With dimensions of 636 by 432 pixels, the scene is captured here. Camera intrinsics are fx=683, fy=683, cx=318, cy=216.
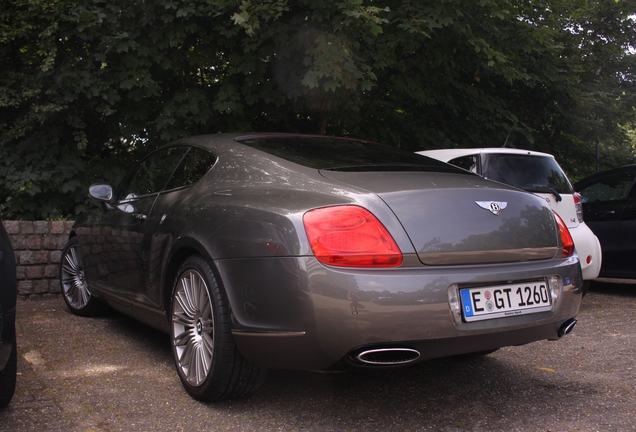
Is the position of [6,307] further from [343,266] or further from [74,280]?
[74,280]

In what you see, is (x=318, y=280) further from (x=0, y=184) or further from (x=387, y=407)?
(x=0, y=184)

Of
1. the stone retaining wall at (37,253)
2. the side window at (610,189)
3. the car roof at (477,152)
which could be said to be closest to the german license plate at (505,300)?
the car roof at (477,152)

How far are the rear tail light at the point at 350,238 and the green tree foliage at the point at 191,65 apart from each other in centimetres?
434

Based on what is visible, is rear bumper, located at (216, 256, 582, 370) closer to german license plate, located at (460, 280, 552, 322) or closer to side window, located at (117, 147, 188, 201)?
german license plate, located at (460, 280, 552, 322)

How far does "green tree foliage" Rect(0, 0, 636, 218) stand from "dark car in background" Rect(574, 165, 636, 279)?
6.77 feet

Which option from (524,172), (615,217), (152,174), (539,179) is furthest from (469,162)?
(152,174)

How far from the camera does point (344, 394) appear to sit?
355 centimetres

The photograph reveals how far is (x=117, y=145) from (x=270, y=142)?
4873 millimetres

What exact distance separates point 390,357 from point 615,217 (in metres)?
5.43

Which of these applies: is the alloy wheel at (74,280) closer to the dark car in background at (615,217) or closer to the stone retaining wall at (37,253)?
the stone retaining wall at (37,253)

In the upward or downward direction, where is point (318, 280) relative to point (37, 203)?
upward

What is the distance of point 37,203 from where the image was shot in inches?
297

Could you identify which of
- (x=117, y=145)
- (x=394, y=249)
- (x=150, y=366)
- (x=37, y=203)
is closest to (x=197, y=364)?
(x=150, y=366)

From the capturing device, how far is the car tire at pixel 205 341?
125 inches
